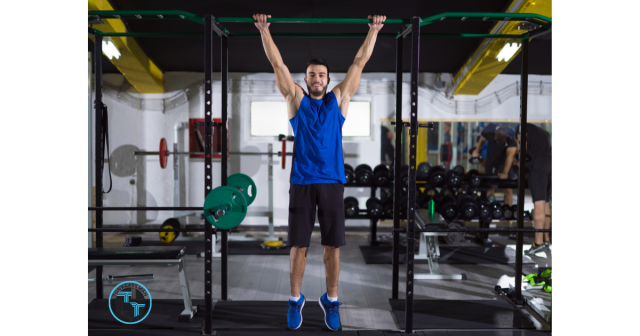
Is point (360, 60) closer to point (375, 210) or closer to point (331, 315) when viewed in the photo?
point (331, 315)

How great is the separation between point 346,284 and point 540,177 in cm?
245

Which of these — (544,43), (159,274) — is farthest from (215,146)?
(544,43)

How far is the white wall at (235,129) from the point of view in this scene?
18.9 feet

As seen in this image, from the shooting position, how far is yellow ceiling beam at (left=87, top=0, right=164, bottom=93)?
11.9 ft

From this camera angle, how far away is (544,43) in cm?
448

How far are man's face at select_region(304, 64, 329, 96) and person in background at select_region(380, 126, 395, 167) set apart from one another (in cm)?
348

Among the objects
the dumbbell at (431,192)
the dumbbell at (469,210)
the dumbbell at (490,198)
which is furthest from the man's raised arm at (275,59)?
the dumbbell at (490,198)

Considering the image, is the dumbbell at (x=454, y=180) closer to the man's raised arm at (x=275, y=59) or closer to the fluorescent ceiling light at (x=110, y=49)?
the man's raised arm at (x=275, y=59)

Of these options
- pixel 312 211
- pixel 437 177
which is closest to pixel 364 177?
pixel 437 177

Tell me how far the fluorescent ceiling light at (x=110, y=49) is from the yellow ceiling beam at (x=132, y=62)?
4 cm

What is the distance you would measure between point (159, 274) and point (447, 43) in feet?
13.2

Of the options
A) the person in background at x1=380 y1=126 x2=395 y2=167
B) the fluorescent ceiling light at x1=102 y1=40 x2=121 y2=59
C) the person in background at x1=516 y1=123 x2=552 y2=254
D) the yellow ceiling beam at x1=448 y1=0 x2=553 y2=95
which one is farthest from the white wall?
the person in background at x1=516 y1=123 x2=552 y2=254
